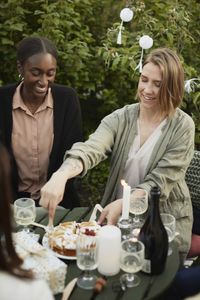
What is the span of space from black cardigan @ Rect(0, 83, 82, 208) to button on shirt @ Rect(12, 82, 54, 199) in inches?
1.4

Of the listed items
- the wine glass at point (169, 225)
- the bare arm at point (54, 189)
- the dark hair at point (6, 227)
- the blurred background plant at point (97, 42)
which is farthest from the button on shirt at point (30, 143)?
the dark hair at point (6, 227)

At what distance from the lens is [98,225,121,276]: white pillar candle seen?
5.15 ft

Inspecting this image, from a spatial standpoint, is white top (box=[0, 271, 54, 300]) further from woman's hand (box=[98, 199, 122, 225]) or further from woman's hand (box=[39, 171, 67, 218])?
woman's hand (box=[98, 199, 122, 225])

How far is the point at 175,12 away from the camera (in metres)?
3.44

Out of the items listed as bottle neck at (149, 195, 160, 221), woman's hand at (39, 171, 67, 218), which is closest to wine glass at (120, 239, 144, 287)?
bottle neck at (149, 195, 160, 221)

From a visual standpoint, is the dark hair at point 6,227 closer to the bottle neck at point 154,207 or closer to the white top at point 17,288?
→ the white top at point 17,288

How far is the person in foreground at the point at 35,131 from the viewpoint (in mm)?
2717

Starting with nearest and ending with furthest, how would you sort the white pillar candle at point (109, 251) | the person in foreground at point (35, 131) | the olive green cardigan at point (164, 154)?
1. the white pillar candle at point (109, 251)
2. the olive green cardigan at point (164, 154)
3. the person in foreground at point (35, 131)

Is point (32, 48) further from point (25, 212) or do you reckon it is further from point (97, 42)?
point (97, 42)

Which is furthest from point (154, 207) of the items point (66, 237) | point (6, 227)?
point (6, 227)

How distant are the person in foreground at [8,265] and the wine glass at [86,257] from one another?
0.47 metres

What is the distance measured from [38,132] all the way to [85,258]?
4.47 feet

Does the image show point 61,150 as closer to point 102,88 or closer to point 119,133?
point 119,133

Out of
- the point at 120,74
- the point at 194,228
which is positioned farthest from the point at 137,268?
the point at 120,74
